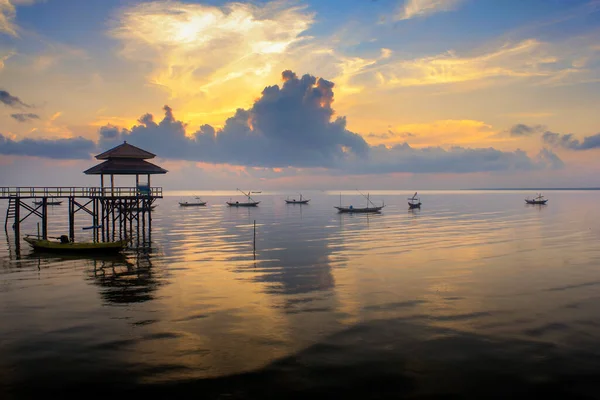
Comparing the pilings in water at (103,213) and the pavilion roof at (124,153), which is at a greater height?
the pavilion roof at (124,153)

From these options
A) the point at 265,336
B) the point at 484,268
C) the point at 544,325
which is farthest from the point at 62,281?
the point at 484,268

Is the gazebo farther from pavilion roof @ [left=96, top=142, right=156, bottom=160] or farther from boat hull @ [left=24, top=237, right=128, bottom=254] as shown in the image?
boat hull @ [left=24, top=237, right=128, bottom=254]

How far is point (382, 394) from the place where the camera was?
12977 millimetres

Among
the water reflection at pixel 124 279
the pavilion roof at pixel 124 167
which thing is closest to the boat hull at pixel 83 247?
the water reflection at pixel 124 279

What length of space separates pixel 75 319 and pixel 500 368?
18.2m

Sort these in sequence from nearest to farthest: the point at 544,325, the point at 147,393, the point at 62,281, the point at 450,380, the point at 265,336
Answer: the point at 147,393 < the point at 450,380 < the point at 265,336 < the point at 544,325 < the point at 62,281

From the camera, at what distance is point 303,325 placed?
19.0 meters

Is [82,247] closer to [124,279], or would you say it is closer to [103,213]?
[124,279]

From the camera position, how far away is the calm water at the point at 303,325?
13734 millimetres

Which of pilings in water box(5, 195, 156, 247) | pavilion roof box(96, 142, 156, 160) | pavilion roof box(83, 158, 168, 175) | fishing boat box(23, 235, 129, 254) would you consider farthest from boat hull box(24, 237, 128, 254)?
pavilion roof box(96, 142, 156, 160)

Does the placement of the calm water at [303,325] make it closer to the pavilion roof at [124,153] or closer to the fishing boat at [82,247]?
the fishing boat at [82,247]

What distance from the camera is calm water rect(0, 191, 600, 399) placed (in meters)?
13.7

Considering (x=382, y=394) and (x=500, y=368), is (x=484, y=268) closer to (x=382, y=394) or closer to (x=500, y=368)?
(x=500, y=368)

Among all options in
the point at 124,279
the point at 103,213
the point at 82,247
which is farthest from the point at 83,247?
the point at 103,213
